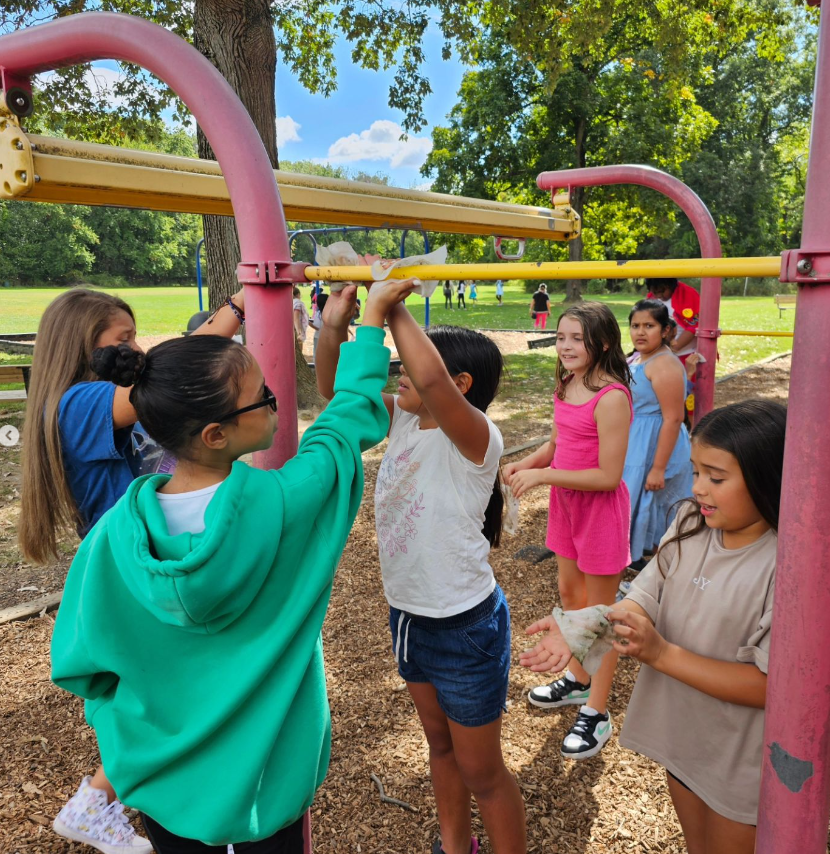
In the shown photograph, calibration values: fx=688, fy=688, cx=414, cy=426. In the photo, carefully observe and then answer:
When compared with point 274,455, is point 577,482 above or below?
below

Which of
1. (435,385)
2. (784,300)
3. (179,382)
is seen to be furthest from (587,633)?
(784,300)

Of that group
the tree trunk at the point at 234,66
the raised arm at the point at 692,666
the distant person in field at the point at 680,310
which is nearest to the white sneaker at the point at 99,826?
the raised arm at the point at 692,666

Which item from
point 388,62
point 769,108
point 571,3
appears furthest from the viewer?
point 769,108

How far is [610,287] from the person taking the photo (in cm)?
4459

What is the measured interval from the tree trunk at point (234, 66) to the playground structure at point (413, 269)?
15.9ft

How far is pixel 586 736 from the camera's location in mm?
2484

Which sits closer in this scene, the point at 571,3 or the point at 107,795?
the point at 107,795

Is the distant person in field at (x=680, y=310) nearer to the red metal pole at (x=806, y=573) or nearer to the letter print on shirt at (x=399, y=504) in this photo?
the letter print on shirt at (x=399, y=504)

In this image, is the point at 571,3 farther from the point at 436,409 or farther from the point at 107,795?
the point at 107,795

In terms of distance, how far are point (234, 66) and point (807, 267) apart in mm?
6779

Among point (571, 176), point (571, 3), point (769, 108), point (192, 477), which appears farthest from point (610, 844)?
point (769, 108)

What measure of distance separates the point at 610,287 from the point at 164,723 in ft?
152

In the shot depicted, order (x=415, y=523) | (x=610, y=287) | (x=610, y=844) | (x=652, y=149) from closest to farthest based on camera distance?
(x=415, y=523) → (x=610, y=844) → (x=652, y=149) → (x=610, y=287)

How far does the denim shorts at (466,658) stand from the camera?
5.39 ft
